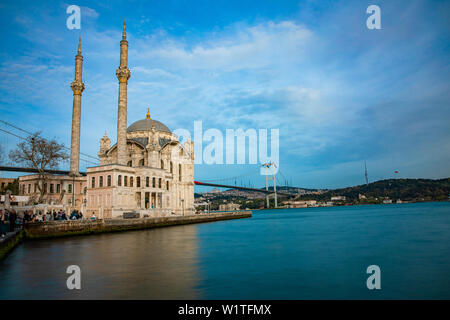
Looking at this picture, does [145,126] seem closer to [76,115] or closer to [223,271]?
[76,115]

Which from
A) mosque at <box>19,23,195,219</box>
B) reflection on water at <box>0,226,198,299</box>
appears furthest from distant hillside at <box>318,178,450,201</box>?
reflection on water at <box>0,226,198,299</box>

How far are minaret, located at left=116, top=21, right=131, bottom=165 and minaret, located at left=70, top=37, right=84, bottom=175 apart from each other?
15.9ft

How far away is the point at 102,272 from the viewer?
1053cm

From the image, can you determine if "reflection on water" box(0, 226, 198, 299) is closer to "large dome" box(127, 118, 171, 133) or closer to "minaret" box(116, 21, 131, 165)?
"minaret" box(116, 21, 131, 165)

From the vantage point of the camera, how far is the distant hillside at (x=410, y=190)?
114938mm

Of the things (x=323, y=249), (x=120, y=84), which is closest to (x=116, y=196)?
(x=120, y=84)

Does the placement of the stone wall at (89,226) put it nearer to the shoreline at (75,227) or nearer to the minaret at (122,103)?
the shoreline at (75,227)

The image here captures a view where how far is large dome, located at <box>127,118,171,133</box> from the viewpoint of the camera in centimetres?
4034

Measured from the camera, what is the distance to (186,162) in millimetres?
43438

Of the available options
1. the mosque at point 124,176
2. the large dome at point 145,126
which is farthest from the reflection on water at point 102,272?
the large dome at point 145,126

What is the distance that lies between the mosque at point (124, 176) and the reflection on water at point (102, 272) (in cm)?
1215

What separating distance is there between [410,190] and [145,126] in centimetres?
10924
